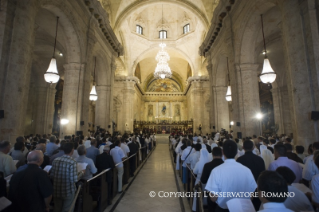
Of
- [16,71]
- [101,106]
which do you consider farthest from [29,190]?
[101,106]

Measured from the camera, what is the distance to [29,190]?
2.17 metres

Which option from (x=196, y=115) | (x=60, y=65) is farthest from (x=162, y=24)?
(x=60, y=65)

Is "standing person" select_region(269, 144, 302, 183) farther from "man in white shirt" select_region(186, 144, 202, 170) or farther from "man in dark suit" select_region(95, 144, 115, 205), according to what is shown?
"man in dark suit" select_region(95, 144, 115, 205)

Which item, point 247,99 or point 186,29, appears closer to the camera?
point 247,99

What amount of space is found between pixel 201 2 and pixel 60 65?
13156mm

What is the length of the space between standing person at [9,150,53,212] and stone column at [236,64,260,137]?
8.57 metres

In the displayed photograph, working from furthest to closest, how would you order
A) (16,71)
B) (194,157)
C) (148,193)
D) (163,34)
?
1. (163,34)
2. (16,71)
3. (148,193)
4. (194,157)

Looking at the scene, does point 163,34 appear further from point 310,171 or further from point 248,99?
point 310,171

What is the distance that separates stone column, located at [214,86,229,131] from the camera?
551 inches

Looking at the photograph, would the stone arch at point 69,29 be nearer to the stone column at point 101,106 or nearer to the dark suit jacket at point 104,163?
the stone column at point 101,106

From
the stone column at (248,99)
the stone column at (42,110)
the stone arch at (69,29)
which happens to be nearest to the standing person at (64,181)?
the stone arch at (69,29)

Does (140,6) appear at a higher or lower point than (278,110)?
higher

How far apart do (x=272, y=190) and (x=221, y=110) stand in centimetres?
1330

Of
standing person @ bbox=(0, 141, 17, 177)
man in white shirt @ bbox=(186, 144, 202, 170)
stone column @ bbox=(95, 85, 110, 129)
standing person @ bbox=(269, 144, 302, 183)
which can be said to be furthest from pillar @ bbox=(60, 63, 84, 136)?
standing person @ bbox=(269, 144, 302, 183)
